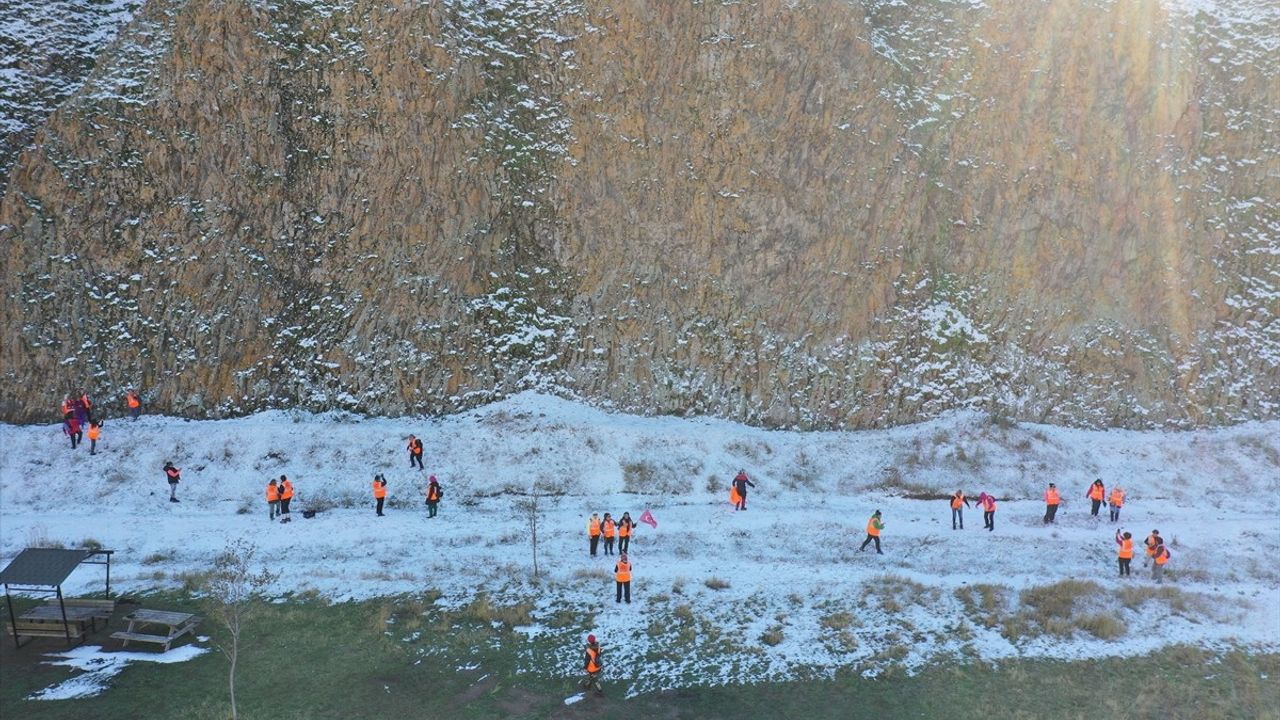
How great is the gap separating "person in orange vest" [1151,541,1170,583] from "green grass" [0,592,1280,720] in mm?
3308

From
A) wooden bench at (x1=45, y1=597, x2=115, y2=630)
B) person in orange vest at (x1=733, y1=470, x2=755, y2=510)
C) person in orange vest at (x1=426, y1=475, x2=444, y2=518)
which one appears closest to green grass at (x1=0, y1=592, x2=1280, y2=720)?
wooden bench at (x1=45, y1=597, x2=115, y2=630)

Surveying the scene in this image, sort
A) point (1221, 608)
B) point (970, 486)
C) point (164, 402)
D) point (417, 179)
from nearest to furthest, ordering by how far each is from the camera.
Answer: point (1221, 608) < point (970, 486) < point (164, 402) < point (417, 179)

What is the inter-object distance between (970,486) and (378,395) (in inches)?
880

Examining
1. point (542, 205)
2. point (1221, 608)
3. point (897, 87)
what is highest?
point (897, 87)

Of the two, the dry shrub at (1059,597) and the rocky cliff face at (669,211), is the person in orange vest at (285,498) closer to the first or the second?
the rocky cliff face at (669,211)

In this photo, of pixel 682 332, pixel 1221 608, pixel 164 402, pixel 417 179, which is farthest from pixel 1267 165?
pixel 164 402

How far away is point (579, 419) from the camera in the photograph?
3048 cm

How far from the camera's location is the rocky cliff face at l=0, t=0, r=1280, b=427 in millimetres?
30828

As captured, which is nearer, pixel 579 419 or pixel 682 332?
pixel 579 419

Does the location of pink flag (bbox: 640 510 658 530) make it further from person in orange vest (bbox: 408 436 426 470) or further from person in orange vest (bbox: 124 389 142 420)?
person in orange vest (bbox: 124 389 142 420)

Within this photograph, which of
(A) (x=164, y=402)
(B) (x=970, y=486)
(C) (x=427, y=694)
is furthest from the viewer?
(A) (x=164, y=402)

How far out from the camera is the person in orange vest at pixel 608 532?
22.6 m

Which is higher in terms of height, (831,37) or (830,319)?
(831,37)

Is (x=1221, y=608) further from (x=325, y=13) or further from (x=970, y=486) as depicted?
(x=325, y=13)
